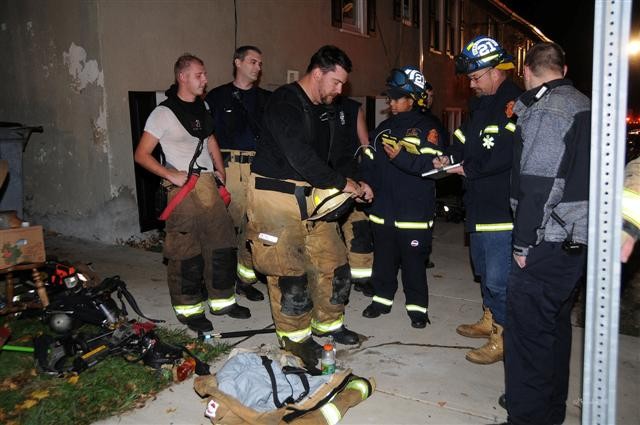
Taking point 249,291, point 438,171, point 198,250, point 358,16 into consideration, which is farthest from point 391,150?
point 358,16

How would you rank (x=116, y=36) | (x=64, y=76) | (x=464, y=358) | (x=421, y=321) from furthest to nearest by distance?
(x=64, y=76), (x=116, y=36), (x=421, y=321), (x=464, y=358)

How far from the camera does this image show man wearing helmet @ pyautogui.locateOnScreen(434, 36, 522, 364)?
3584 mm

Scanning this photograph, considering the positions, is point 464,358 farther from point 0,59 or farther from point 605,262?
point 0,59

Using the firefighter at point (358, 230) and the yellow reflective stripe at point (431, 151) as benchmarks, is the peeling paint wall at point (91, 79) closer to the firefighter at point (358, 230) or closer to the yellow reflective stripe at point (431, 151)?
the firefighter at point (358, 230)

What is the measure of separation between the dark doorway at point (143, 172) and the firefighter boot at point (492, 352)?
484 cm

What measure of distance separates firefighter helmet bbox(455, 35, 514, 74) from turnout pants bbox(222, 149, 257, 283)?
2627 millimetres

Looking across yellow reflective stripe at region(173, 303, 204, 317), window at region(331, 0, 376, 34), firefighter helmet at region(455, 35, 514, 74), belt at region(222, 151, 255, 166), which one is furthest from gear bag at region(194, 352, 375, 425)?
window at region(331, 0, 376, 34)

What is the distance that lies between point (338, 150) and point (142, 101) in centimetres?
436

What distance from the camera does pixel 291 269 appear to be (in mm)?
3850

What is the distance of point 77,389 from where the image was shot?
3.60 metres

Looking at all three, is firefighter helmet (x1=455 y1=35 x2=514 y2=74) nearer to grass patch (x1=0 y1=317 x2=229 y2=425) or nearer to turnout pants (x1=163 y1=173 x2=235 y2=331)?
turnout pants (x1=163 y1=173 x2=235 y2=331)

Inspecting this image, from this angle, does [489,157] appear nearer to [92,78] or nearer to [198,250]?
[198,250]

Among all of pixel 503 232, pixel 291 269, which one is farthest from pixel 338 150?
pixel 503 232

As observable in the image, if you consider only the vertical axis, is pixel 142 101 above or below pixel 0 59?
below
